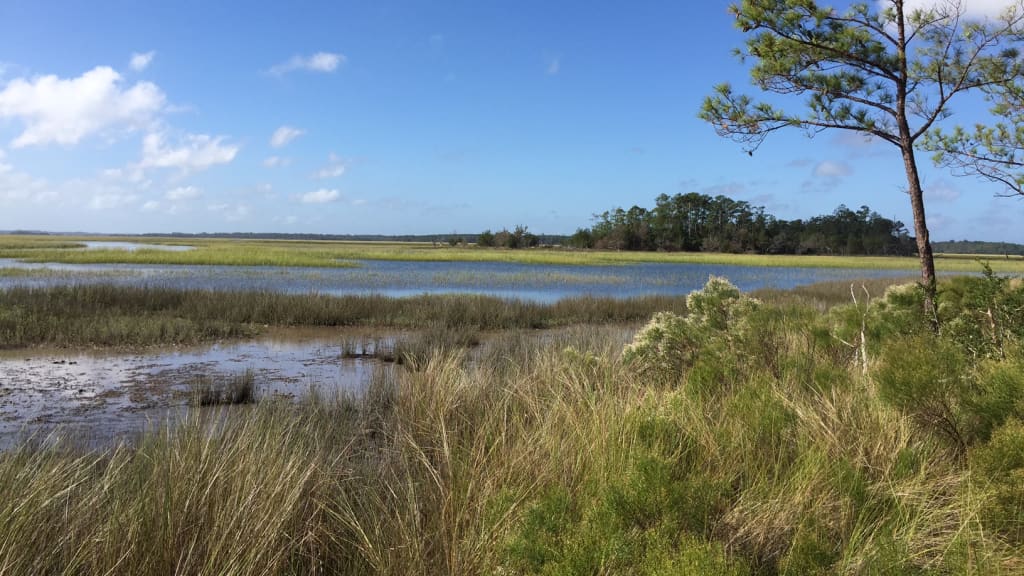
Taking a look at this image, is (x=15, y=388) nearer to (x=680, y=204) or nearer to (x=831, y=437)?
(x=831, y=437)

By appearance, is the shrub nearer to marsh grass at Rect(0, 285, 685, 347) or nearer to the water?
marsh grass at Rect(0, 285, 685, 347)

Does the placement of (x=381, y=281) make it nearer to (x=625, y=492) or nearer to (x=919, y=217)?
A: (x=919, y=217)

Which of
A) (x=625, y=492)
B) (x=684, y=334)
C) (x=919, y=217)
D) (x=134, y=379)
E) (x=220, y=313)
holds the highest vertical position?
(x=919, y=217)

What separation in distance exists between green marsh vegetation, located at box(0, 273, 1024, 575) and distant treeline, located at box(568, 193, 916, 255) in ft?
325

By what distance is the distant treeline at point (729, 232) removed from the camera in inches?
3893

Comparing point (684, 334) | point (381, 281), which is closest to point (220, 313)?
point (684, 334)

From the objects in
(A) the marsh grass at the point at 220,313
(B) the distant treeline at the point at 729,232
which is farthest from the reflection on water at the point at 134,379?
(B) the distant treeline at the point at 729,232

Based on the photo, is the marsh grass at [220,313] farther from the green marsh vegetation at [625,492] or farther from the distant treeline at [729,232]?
the distant treeline at [729,232]

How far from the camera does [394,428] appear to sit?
598cm

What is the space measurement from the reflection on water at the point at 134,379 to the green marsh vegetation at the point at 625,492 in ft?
10.2

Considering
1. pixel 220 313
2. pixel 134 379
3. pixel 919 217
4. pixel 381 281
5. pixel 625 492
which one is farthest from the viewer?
pixel 381 281

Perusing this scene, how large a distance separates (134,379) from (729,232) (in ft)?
337

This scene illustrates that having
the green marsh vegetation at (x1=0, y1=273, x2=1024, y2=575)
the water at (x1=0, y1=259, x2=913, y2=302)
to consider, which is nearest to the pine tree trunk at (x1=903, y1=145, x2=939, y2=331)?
the green marsh vegetation at (x1=0, y1=273, x2=1024, y2=575)

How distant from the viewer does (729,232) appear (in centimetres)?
10250
